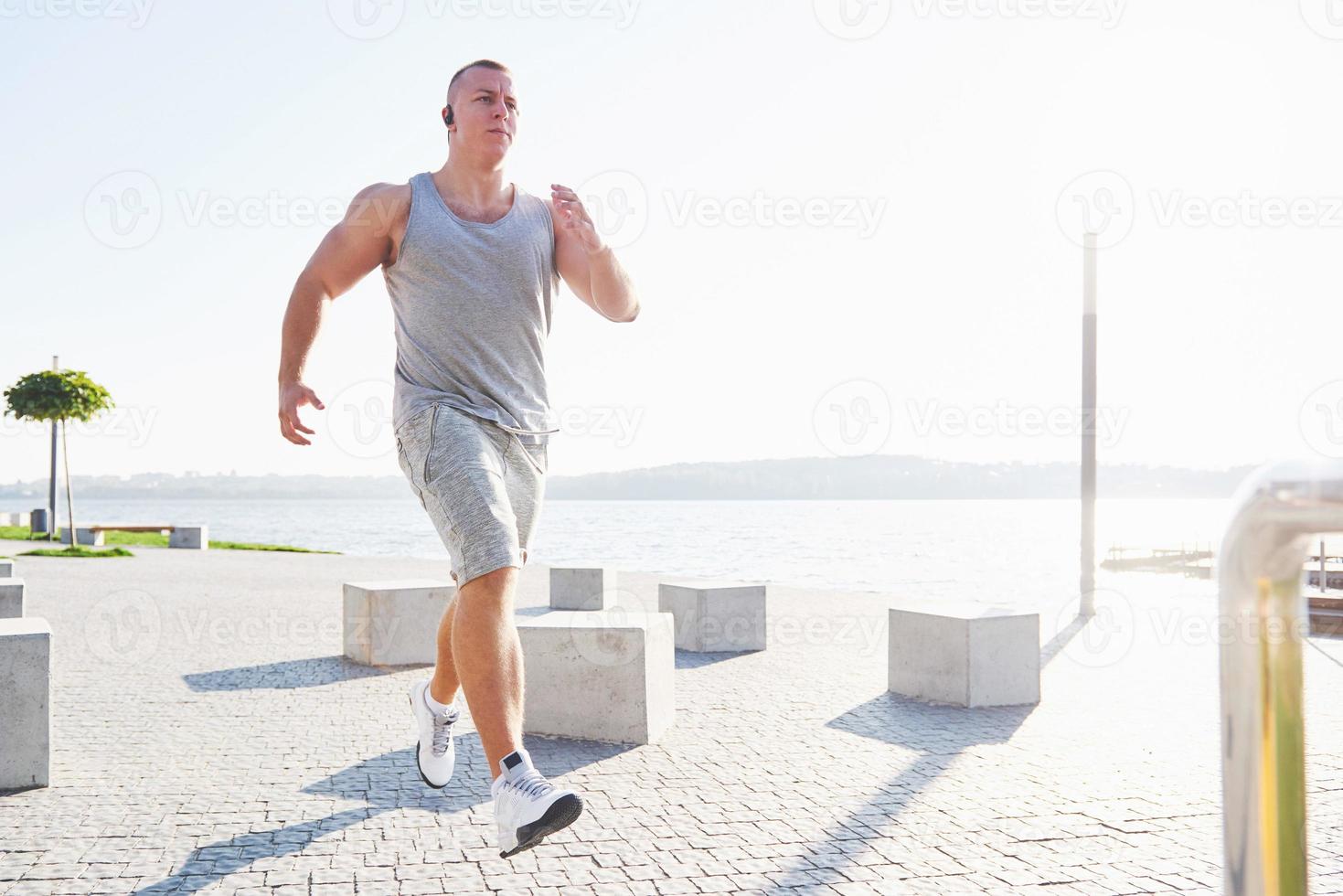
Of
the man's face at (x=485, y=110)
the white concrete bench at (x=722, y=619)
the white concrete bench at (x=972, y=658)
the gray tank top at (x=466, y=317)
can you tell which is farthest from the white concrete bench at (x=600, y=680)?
the white concrete bench at (x=722, y=619)

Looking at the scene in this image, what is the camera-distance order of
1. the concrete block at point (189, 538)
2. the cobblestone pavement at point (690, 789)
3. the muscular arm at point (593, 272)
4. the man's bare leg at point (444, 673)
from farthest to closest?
the concrete block at point (189, 538), the man's bare leg at point (444, 673), the muscular arm at point (593, 272), the cobblestone pavement at point (690, 789)

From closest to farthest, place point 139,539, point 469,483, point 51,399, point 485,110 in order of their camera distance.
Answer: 1. point 469,483
2. point 485,110
3. point 51,399
4. point 139,539

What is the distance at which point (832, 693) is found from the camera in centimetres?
703

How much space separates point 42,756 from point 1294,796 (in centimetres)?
479

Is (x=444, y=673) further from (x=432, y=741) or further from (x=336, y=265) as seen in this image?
(x=336, y=265)

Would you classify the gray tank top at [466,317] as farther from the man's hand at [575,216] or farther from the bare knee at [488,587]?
the bare knee at [488,587]

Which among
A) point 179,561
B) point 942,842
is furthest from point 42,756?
point 179,561

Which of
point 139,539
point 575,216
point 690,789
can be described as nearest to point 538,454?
point 575,216

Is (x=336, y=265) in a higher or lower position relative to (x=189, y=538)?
higher

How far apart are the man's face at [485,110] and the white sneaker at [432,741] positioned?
1.96m

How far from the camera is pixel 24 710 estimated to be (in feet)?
14.6

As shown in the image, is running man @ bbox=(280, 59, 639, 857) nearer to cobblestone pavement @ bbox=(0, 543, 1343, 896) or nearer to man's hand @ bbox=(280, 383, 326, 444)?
man's hand @ bbox=(280, 383, 326, 444)

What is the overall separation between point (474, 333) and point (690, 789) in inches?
81.5

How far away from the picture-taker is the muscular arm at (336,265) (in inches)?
140
